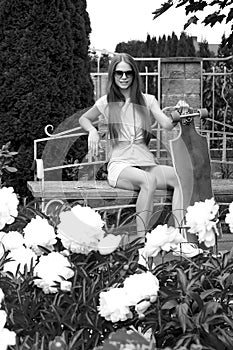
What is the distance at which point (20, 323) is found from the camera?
1616 mm

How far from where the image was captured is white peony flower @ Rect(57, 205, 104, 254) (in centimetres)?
183

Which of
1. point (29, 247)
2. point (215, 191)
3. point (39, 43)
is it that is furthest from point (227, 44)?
point (29, 247)

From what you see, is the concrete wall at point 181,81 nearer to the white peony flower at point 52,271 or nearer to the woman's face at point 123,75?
the woman's face at point 123,75

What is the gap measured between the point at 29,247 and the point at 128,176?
2468mm

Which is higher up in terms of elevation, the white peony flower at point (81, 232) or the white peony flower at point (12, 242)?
the white peony flower at point (81, 232)

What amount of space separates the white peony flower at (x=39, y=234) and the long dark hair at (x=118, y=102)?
2.62m

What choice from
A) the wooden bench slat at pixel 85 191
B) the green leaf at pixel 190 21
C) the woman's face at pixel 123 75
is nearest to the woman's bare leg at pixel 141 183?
the wooden bench slat at pixel 85 191

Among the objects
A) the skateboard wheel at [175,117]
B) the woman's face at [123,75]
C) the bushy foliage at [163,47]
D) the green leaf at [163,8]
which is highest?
the green leaf at [163,8]

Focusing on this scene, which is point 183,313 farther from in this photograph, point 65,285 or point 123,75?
point 123,75

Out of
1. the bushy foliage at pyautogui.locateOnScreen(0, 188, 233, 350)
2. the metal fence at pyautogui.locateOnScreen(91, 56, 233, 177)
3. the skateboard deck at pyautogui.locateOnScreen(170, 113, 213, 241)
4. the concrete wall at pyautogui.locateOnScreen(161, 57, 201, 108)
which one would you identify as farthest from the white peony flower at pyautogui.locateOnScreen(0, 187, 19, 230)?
the concrete wall at pyautogui.locateOnScreen(161, 57, 201, 108)

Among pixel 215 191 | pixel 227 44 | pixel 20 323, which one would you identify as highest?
pixel 227 44

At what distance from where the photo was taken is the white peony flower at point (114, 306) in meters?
1.58

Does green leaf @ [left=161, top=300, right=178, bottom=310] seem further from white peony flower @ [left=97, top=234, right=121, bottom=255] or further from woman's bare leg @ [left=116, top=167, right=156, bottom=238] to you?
woman's bare leg @ [left=116, top=167, right=156, bottom=238]

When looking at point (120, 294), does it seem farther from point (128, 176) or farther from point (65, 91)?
point (65, 91)
